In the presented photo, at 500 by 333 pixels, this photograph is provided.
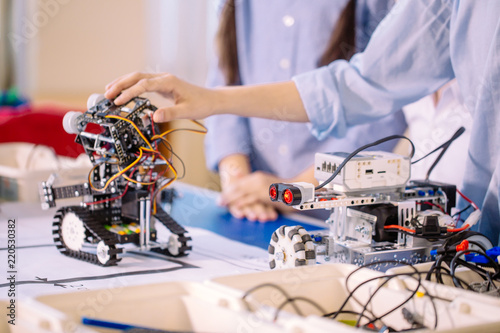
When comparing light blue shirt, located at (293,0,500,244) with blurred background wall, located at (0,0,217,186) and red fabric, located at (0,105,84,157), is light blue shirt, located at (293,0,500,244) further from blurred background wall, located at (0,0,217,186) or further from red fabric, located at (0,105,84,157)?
blurred background wall, located at (0,0,217,186)

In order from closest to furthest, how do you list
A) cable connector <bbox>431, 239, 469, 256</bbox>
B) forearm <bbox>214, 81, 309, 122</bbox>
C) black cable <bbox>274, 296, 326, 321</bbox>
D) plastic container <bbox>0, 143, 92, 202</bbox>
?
1. black cable <bbox>274, 296, 326, 321</bbox>
2. cable connector <bbox>431, 239, 469, 256</bbox>
3. forearm <bbox>214, 81, 309, 122</bbox>
4. plastic container <bbox>0, 143, 92, 202</bbox>

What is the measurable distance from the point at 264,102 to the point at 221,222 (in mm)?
411

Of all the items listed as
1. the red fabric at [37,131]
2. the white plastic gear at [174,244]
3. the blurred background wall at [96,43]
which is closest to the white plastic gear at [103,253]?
the white plastic gear at [174,244]

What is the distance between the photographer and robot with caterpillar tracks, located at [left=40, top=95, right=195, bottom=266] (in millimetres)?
1205

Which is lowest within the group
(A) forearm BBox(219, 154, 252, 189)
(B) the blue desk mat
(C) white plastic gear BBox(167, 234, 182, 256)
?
(B) the blue desk mat

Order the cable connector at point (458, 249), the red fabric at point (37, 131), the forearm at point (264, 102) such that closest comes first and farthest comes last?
the cable connector at point (458, 249), the forearm at point (264, 102), the red fabric at point (37, 131)

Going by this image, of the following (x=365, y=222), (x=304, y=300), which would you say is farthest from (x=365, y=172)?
(x=304, y=300)

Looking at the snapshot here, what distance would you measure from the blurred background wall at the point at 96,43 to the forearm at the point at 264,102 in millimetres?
2437

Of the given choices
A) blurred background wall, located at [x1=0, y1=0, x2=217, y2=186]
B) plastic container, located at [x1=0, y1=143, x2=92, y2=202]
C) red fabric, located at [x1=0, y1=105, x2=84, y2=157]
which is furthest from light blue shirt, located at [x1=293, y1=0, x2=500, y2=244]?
blurred background wall, located at [x1=0, y1=0, x2=217, y2=186]

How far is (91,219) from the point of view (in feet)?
4.17

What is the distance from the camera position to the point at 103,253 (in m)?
1.19

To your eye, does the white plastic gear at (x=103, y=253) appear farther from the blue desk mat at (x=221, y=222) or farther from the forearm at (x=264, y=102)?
the forearm at (x=264, y=102)

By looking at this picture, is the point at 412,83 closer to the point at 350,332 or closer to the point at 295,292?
the point at 295,292

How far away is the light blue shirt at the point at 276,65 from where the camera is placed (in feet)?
7.07
